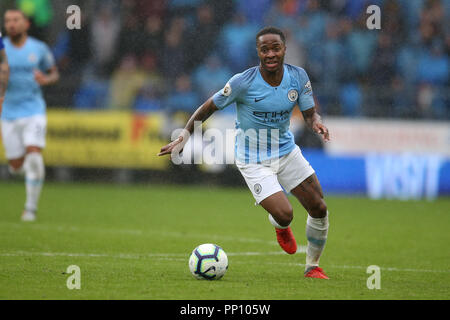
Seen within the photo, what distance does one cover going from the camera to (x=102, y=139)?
1905 centimetres

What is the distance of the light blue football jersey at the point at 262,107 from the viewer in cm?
812

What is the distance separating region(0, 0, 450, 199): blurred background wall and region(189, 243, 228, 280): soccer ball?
10.8 m

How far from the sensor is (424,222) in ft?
44.8

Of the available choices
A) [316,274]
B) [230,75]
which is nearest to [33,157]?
[316,274]

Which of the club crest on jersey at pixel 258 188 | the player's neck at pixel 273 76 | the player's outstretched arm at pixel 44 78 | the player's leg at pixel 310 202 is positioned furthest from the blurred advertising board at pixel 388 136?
the club crest on jersey at pixel 258 188

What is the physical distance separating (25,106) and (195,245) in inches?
164

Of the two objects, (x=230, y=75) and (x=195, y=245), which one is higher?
(x=230, y=75)

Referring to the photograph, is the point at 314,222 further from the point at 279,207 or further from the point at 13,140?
the point at 13,140

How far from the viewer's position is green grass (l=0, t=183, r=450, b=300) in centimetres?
706

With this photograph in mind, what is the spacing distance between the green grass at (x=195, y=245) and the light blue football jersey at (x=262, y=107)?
3.94 ft

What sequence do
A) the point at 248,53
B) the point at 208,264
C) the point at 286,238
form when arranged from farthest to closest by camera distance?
the point at 248,53, the point at 286,238, the point at 208,264

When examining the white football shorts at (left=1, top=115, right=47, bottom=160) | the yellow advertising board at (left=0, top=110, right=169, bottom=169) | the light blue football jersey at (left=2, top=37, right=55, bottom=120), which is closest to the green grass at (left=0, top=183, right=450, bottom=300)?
the white football shorts at (left=1, top=115, right=47, bottom=160)

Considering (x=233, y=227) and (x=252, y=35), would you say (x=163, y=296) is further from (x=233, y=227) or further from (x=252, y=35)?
(x=252, y=35)
